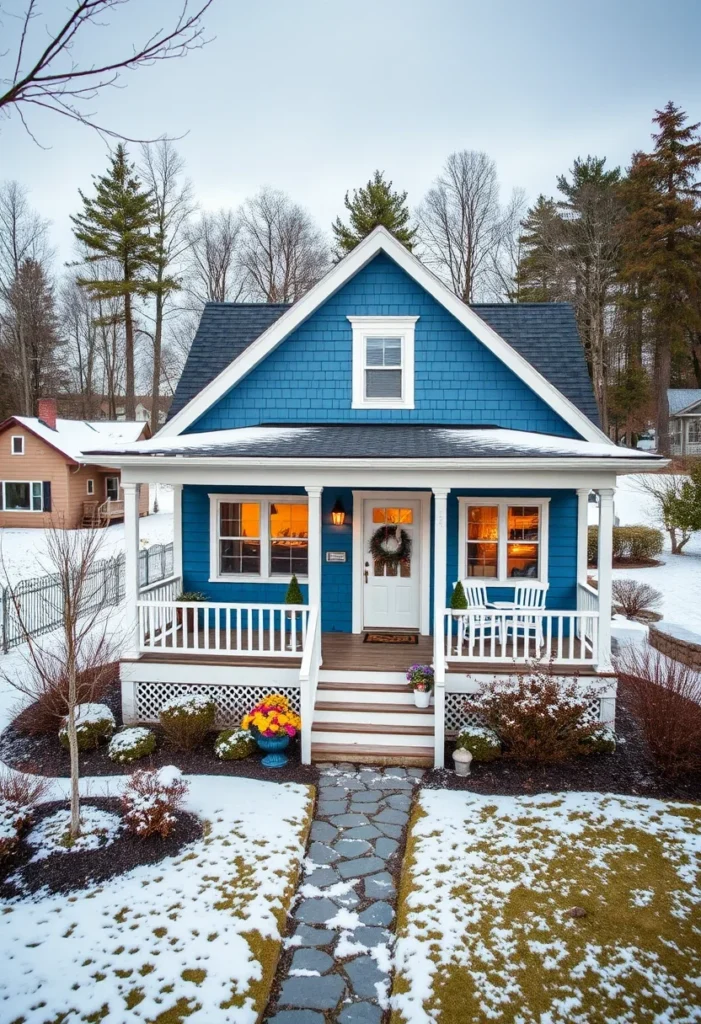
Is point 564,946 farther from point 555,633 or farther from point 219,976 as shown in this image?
point 555,633

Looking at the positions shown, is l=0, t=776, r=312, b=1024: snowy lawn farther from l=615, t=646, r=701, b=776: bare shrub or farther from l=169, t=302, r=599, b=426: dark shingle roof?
l=169, t=302, r=599, b=426: dark shingle roof

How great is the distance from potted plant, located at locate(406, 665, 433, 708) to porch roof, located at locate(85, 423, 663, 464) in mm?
2925

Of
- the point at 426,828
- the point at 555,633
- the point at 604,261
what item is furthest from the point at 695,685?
the point at 604,261

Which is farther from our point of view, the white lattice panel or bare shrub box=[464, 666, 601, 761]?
the white lattice panel

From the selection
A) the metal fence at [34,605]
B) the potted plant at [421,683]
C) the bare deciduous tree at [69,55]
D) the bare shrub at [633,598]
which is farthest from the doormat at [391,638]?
the bare deciduous tree at [69,55]

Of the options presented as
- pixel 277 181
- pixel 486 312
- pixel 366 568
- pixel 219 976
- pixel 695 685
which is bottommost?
pixel 219 976

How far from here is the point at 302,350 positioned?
11570 millimetres

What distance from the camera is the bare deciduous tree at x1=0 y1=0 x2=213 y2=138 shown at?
9.87 ft

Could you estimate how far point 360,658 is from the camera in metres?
9.86

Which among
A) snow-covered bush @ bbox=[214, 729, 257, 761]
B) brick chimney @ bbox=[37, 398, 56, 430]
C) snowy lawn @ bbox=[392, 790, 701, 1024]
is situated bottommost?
snowy lawn @ bbox=[392, 790, 701, 1024]

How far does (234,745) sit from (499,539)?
5.53 metres

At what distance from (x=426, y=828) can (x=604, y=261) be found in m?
34.3

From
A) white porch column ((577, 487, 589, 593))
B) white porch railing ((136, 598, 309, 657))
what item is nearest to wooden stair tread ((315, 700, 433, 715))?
white porch railing ((136, 598, 309, 657))

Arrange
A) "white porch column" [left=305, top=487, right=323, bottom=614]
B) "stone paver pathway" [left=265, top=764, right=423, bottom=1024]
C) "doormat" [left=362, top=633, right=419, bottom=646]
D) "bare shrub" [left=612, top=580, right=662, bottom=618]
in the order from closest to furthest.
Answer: "stone paver pathway" [left=265, top=764, right=423, bottom=1024] < "white porch column" [left=305, top=487, right=323, bottom=614] < "doormat" [left=362, top=633, right=419, bottom=646] < "bare shrub" [left=612, top=580, right=662, bottom=618]
